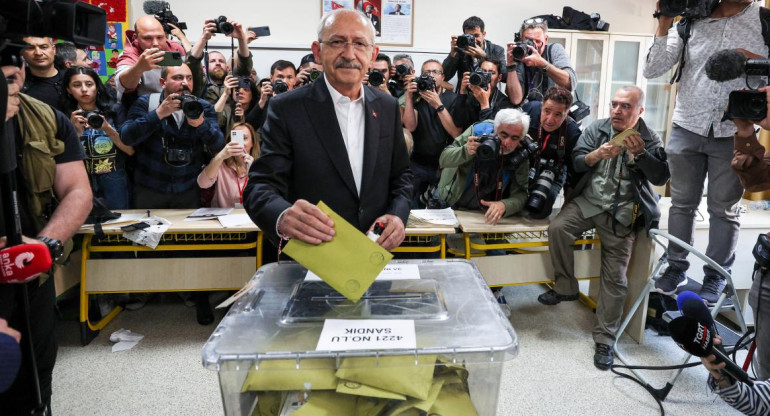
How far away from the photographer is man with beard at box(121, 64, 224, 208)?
2.67m

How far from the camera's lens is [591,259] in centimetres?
274

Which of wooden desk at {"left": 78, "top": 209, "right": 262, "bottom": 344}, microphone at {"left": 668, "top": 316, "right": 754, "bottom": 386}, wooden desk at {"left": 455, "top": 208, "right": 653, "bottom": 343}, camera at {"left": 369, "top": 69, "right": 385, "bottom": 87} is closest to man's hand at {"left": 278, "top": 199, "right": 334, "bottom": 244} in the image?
microphone at {"left": 668, "top": 316, "right": 754, "bottom": 386}

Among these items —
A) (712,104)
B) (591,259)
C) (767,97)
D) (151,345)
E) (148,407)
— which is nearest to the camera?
(767,97)

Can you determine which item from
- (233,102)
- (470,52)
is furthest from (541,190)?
(233,102)

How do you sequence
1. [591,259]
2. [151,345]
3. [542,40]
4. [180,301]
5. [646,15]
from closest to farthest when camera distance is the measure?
[151,345], [591,259], [180,301], [542,40], [646,15]

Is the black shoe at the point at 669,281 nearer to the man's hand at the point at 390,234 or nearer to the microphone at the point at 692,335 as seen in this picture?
the microphone at the point at 692,335

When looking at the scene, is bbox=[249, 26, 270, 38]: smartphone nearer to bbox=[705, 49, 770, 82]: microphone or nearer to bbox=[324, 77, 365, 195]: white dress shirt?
bbox=[324, 77, 365, 195]: white dress shirt

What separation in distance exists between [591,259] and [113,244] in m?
2.60

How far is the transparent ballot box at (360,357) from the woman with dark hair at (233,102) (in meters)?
2.54

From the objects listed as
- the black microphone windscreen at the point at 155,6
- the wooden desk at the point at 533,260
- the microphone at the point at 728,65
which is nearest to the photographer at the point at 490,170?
the wooden desk at the point at 533,260

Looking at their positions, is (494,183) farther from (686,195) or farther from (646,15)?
(646,15)

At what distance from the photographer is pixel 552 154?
9.37ft

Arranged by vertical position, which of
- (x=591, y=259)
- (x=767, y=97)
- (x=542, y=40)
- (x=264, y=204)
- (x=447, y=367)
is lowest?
(x=591, y=259)

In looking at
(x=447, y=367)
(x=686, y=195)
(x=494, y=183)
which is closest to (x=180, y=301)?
(x=494, y=183)
